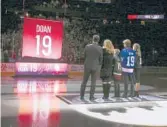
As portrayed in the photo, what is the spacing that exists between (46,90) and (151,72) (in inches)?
646

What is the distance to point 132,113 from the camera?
938 centimetres

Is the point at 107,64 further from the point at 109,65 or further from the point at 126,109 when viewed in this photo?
the point at 126,109

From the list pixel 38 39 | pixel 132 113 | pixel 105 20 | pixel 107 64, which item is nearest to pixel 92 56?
pixel 107 64

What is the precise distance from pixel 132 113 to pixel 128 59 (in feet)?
8.19

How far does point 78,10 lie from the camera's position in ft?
117

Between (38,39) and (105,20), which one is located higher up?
(105,20)

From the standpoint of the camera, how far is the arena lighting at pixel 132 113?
8.38 meters

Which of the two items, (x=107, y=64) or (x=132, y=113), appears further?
(x=107, y=64)

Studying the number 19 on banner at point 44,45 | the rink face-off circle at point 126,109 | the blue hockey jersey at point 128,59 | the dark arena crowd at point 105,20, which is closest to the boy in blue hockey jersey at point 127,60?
the blue hockey jersey at point 128,59

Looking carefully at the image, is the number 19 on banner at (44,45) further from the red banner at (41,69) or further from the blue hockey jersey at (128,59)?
the blue hockey jersey at (128,59)

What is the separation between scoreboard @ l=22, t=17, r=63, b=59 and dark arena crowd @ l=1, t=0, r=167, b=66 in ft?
32.6

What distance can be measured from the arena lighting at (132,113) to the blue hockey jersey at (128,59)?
3.97 feet

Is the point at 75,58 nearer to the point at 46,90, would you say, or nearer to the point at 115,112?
the point at 46,90

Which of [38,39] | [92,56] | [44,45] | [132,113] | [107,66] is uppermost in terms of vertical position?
[38,39]
